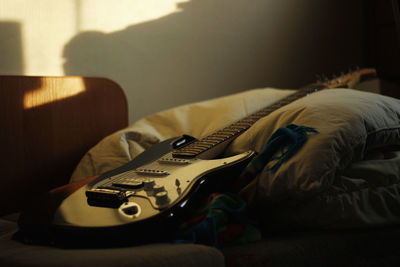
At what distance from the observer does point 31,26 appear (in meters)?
1.07

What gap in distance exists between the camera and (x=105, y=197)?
0.58m

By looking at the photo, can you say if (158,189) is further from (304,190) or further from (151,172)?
(304,190)

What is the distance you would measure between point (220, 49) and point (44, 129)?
909 mm

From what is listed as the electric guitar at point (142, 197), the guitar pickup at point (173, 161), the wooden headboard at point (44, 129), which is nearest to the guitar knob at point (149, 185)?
the electric guitar at point (142, 197)

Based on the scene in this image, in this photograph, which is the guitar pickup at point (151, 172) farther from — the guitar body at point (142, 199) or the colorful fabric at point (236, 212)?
the colorful fabric at point (236, 212)

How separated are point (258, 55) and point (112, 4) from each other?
77 cm

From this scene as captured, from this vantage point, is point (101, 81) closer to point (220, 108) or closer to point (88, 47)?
point (88, 47)

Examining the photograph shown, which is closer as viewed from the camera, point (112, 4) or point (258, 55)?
point (112, 4)

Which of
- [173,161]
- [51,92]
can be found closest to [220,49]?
[51,92]

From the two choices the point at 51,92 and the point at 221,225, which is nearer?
the point at 221,225

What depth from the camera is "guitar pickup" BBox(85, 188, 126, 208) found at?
568mm

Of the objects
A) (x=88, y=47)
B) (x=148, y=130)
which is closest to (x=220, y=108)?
(x=148, y=130)

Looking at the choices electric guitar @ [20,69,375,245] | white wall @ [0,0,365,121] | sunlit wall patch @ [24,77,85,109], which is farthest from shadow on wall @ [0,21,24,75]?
electric guitar @ [20,69,375,245]

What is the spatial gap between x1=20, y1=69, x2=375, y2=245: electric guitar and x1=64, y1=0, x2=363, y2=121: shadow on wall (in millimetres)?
649
